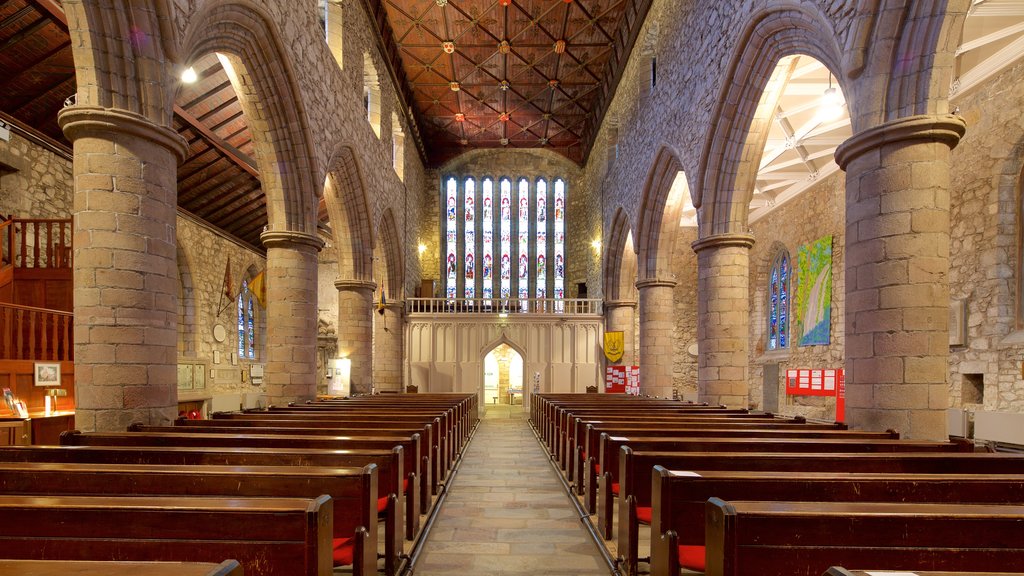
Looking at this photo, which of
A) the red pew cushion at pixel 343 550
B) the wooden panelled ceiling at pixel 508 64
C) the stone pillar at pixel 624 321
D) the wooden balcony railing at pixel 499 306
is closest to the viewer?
the red pew cushion at pixel 343 550

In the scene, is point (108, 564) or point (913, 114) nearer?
point (108, 564)

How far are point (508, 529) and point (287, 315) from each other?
4975 millimetres

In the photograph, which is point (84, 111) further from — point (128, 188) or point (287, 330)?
point (287, 330)

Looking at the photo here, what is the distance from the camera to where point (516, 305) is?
1841cm

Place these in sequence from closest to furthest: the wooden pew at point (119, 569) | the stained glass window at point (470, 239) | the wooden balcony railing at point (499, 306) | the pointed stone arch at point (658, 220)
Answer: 1. the wooden pew at point (119, 569)
2. the pointed stone arch at point (658, 220)
3. the wooden balcony railing at point (499, 306)
4. the stained glass window at point (470, 239)

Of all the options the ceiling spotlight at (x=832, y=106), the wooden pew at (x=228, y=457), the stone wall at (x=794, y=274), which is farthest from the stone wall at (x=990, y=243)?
the wooden pew at (x=228, y=457)

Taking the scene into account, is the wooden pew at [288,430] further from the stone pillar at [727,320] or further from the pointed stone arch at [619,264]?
the pointed stone arch at [619,264]

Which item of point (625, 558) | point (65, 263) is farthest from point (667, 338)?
point (65, 263)

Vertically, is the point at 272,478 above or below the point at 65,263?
below

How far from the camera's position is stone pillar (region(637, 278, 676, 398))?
36.8 feet

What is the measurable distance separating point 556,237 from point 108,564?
20204 millimetres

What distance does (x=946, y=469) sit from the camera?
2867mm

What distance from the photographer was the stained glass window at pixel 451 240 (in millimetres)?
20781

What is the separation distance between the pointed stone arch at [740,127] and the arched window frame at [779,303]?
7.87 m
